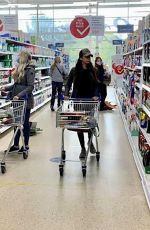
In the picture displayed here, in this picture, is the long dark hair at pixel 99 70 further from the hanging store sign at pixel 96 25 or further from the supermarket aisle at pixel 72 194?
the supermarket aisle at pixel 72 194

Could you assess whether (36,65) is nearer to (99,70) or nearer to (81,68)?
(99,70)

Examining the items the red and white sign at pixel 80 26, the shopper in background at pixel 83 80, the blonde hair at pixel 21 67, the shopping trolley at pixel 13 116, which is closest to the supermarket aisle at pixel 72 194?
the shopping trolley at pixel 13 116

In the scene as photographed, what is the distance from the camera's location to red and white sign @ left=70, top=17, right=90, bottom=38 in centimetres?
1312

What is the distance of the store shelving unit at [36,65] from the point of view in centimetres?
755

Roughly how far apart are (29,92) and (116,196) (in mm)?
2286

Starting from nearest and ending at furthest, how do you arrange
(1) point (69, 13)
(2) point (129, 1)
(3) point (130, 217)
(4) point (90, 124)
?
(3) point (130, 217), (4) point (90, 124), (2) point (129, 1), (1) point (69, 13)

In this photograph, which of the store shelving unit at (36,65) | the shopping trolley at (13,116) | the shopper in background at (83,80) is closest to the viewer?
the shopping trolley at (13,116)

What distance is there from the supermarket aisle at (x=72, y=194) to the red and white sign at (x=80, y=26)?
25.4ft

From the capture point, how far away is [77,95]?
17.3 feet

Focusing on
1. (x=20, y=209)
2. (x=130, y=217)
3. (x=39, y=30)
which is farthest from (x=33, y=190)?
(x=39, y=30)

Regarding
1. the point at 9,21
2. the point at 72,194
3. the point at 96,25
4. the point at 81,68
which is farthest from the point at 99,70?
the point at 72,194

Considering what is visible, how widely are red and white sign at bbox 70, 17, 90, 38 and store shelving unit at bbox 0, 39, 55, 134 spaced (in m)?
1.38

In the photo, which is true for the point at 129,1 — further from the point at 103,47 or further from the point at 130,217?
the point at 130,217

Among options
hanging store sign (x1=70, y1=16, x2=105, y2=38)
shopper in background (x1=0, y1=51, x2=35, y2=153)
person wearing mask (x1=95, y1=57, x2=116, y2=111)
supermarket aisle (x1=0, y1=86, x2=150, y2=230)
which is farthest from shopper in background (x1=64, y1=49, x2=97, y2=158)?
hanging store sign (x1=70, y1=16, x2=105, y2=38)
